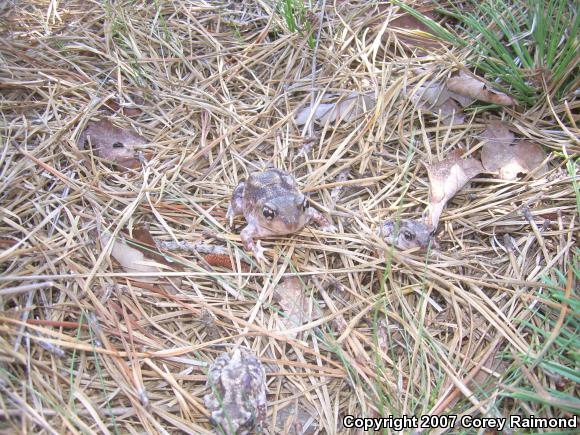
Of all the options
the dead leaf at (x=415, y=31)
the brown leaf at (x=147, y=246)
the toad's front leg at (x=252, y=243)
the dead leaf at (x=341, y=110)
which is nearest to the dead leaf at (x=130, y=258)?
the brown leaf at (x=147, y=246)

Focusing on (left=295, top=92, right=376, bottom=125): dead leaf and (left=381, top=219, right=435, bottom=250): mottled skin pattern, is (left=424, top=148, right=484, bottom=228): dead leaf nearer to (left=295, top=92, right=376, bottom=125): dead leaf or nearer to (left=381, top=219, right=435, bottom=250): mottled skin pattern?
(left=381, top=219, right=435, bottom=250): mottled skin pattern

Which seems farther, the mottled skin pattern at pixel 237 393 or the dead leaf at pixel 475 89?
the dead leaf at pixel 475 89

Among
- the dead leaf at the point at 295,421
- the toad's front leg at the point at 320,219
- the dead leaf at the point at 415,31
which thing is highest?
the dead leaf at the point at 415,31

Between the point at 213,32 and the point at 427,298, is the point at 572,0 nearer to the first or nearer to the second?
the point at 427,298

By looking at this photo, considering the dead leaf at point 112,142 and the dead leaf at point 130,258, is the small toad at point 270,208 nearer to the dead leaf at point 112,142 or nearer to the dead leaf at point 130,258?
the dead leaf at point 130,258

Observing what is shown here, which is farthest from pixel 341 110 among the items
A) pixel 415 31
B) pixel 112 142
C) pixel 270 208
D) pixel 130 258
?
pixel 130 258

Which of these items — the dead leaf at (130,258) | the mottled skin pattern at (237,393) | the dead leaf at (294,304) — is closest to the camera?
the mottled skin pattern at (237,393)
